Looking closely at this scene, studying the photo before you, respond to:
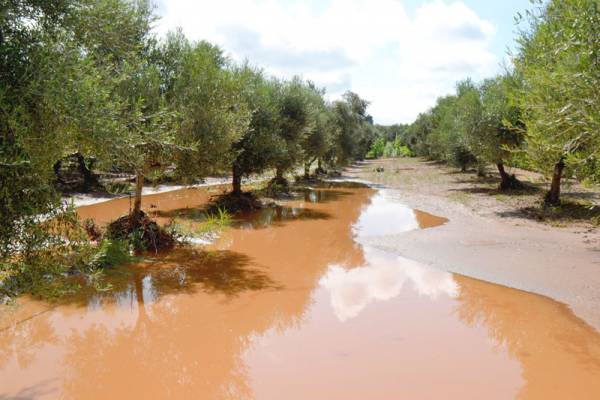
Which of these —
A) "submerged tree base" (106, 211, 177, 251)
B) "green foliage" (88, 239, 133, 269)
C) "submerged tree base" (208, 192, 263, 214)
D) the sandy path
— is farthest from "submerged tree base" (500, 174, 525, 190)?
"green foliage" (88, 239, 133, 269)

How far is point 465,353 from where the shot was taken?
9289 millimetres

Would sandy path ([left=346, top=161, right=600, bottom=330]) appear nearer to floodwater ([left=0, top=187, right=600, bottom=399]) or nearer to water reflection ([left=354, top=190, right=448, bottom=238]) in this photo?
floodwater ([left=0, top=187, right=600, bottom=399])

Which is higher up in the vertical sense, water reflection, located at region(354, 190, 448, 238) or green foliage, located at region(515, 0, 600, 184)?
green foliage, located at region(515, 0, 600, 184)

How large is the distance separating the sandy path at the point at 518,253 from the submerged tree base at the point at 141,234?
29.1 ft

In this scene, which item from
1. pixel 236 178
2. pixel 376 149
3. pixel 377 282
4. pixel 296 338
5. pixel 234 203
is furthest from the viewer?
pixel 376 149

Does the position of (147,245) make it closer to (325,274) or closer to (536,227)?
(325,274)

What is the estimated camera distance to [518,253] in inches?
650

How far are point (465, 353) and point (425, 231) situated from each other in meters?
12.0

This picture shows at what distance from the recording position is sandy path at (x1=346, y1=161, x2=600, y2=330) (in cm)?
1276

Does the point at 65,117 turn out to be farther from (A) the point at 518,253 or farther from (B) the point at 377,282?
(A) the point at 518,253

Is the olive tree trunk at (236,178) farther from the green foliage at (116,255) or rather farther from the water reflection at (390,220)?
the green foliage at (116,255)

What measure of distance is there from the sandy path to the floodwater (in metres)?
0.77

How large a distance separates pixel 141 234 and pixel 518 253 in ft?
47.0

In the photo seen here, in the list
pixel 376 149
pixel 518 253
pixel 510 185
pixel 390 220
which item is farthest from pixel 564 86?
pixel 376 149
